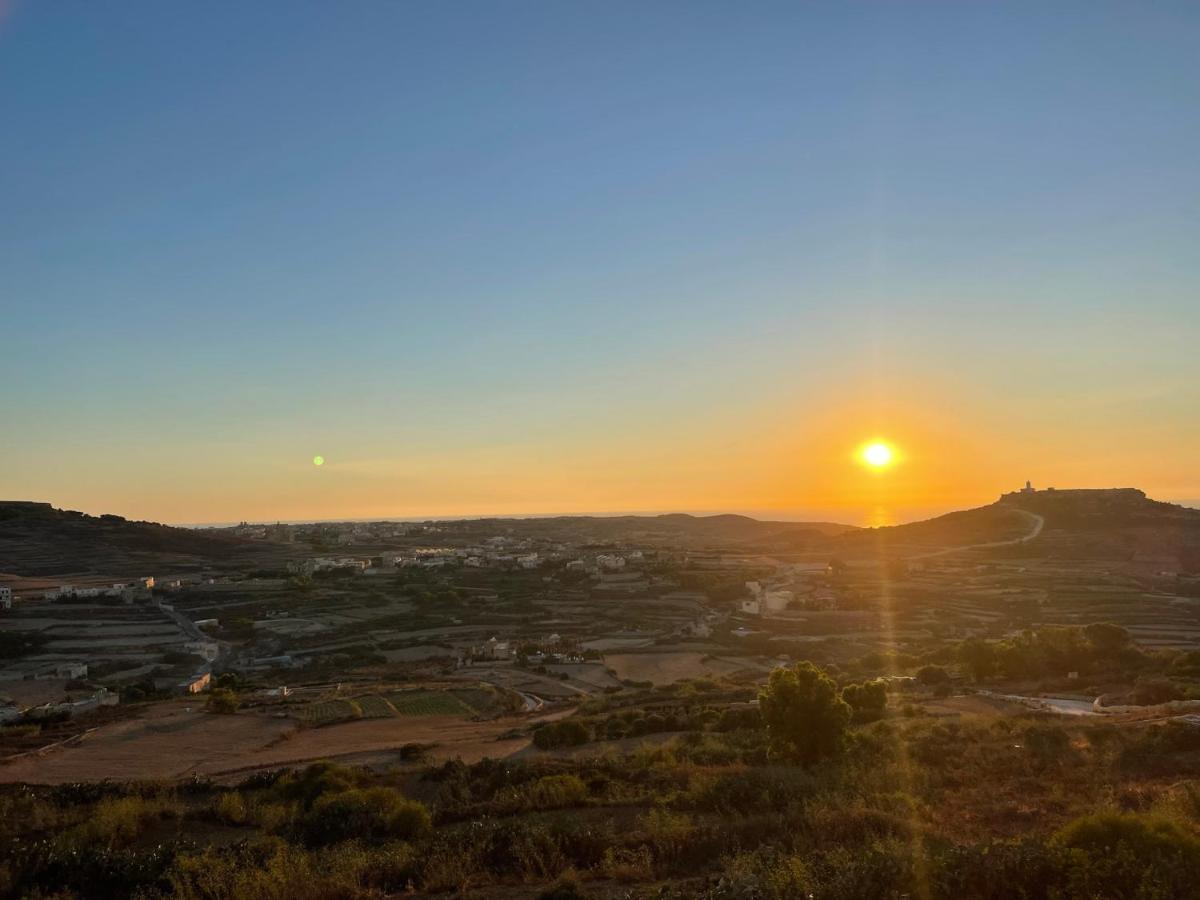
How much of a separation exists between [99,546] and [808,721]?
125 metres

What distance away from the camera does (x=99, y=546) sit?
369ft

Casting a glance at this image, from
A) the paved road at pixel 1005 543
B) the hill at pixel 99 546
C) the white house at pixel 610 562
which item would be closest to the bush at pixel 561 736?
the white house at pixel 610 562

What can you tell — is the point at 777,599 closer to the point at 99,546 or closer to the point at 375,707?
the point at 375,707

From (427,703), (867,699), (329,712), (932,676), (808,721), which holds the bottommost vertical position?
(427,703)

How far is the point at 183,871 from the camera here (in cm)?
941

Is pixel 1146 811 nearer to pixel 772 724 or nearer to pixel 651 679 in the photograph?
pixel 772 724

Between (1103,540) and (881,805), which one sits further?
(1103,540)

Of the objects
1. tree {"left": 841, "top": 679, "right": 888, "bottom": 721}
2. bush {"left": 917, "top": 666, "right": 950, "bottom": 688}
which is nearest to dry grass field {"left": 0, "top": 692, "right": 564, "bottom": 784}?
tree {"left": 841, "top": 679, "right": 888, "bottom": 721}

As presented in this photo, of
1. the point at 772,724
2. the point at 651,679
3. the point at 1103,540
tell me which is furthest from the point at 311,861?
the point at 1103,540

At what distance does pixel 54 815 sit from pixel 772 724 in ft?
49.3

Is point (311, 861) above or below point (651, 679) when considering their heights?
above

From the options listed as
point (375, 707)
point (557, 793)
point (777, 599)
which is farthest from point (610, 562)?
point (557, 793)

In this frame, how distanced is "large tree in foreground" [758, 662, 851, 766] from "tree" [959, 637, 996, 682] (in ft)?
69.5

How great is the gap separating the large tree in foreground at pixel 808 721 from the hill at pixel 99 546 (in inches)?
4164
